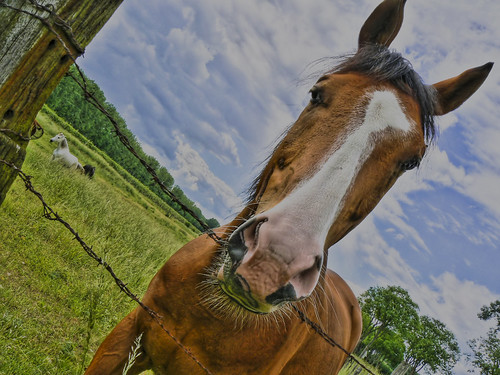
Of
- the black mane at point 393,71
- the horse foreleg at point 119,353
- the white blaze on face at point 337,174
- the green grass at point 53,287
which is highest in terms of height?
the black mane at point 393,71

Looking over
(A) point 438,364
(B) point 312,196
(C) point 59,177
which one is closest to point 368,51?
(B) point 312,196

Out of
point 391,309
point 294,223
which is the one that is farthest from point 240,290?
point 391,309

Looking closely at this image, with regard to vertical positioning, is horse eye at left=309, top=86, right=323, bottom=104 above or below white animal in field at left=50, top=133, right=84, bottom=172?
above

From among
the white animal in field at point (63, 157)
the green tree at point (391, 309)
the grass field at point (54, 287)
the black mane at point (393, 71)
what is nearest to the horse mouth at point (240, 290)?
the black mane at point (393, 71)

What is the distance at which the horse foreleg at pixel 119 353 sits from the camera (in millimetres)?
2102

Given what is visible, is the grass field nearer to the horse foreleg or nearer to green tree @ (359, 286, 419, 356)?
the horse foreleg

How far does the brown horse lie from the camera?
121 cm

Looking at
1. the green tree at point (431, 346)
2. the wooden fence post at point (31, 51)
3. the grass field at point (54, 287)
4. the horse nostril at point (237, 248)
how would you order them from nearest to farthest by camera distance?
1. the horse nostril at point (237, 248)
2. the wooden fence post at point (31, 51)
3. the grass field at point (54, 287)
4. the green tree at point (431, 346)

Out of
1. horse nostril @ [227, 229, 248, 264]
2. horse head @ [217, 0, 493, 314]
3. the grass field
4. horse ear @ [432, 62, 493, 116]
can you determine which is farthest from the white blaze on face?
the grass field

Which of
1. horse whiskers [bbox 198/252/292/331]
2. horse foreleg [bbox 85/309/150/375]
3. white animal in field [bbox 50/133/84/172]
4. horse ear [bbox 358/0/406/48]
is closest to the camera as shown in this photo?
horse whiskers [bbox 198/252/292/331]

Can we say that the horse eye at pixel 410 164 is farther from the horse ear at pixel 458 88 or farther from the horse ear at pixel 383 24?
the horse ear at pixel 383 24

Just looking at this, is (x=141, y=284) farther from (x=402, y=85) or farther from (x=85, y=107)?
(x=85, y=107)

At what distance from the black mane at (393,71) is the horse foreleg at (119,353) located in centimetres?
222

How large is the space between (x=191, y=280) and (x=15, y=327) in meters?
2.57
